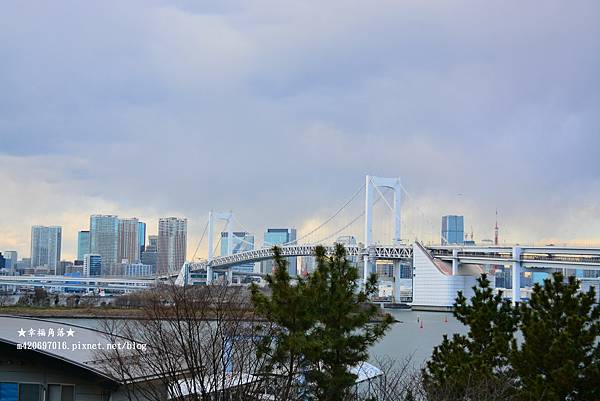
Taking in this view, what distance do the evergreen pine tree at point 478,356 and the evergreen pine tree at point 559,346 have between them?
1.03 feet

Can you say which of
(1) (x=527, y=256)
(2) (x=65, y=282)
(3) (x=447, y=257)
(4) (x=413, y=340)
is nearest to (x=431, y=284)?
(3) (x=447, y=257)

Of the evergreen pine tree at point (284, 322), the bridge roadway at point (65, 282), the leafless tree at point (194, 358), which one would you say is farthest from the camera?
the bridge roadway at point (65, 282)

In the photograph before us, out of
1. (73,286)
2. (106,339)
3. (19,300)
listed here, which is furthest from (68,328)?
(73,286)

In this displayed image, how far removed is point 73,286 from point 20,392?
53.8 meters

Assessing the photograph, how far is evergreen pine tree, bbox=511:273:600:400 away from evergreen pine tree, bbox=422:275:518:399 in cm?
31

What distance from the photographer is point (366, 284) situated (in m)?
6.22

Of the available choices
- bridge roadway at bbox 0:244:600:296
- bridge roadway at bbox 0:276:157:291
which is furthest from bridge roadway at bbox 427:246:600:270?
bridge roadway at bbox 0:276:157:291

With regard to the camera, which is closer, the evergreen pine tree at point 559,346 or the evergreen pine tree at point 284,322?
the evergreen pine tree at point 284,322

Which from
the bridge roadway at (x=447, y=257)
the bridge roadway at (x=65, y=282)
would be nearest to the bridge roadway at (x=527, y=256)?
the bridge roadway at (x=447, y=257)

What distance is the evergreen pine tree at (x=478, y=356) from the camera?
6.90 meters

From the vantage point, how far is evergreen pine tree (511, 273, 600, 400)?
6.40m

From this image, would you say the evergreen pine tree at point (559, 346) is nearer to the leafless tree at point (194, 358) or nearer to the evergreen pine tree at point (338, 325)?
the evergreen pine tree at point (338, 325)

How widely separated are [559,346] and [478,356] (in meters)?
1.22

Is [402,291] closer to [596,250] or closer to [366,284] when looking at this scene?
[596,250]
